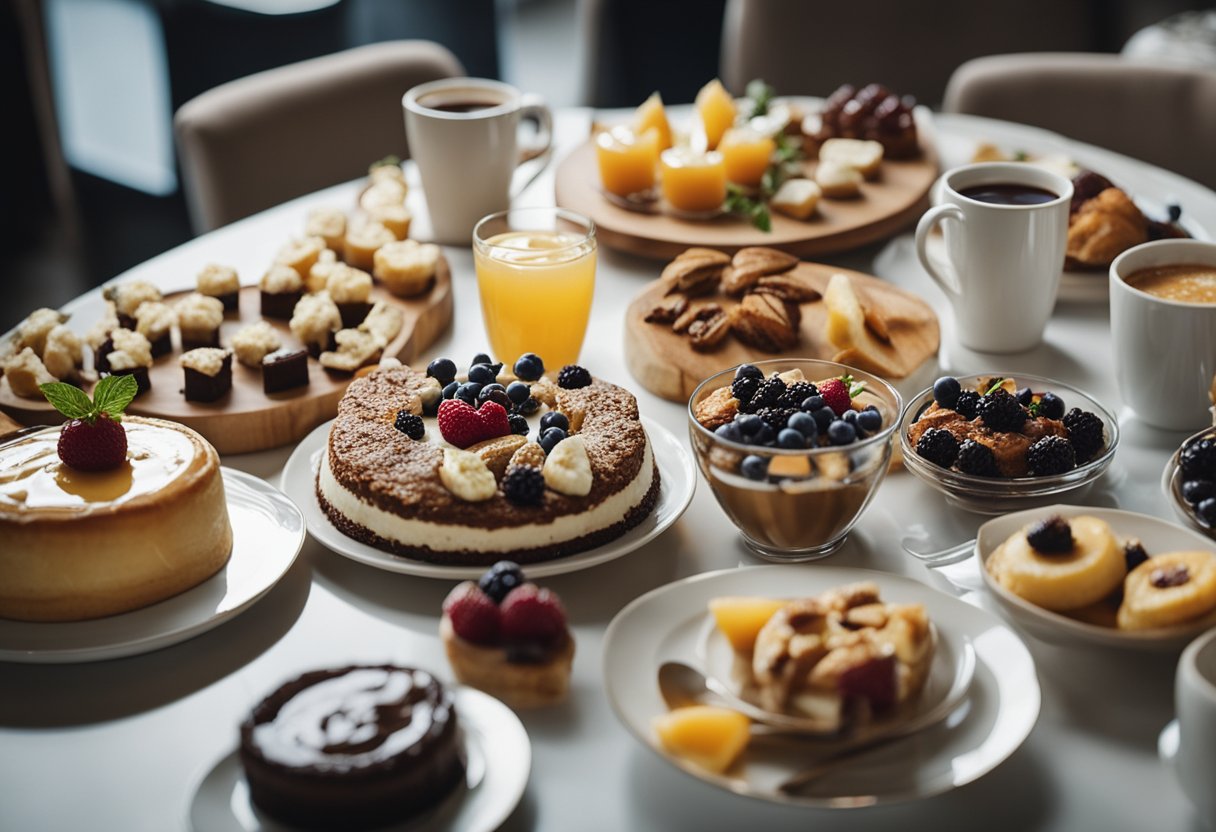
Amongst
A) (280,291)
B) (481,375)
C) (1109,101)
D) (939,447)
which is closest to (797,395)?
(939,447)

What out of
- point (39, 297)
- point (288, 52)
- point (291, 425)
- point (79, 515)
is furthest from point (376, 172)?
point (39, 297)

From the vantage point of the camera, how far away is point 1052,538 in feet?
4.26

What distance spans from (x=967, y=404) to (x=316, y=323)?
3.19ft

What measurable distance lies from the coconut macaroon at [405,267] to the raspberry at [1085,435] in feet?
3.48

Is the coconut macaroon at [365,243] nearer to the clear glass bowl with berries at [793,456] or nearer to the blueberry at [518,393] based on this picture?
the blueberry at [518,393]

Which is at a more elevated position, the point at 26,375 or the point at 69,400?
the point at 69,400

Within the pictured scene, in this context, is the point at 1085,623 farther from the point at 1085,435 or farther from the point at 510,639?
the point at 510,639

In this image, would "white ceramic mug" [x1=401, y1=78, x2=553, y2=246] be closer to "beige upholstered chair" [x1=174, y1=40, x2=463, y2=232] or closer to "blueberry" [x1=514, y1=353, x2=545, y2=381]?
"beige upholstered chair" [x1=174, y1=40, x2=463, y2=232]

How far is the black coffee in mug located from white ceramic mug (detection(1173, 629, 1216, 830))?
969mm

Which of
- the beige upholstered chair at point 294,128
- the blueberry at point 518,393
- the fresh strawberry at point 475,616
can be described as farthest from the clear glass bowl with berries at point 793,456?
the beige upholstered chair at point 294,128

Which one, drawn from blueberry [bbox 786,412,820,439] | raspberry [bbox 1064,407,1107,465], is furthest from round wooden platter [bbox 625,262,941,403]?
blueberry [bbox 786,412,820,439]

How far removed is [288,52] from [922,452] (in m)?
3.26

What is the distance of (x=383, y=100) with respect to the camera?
2.94 meters

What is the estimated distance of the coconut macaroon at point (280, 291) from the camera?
78.5 inches
